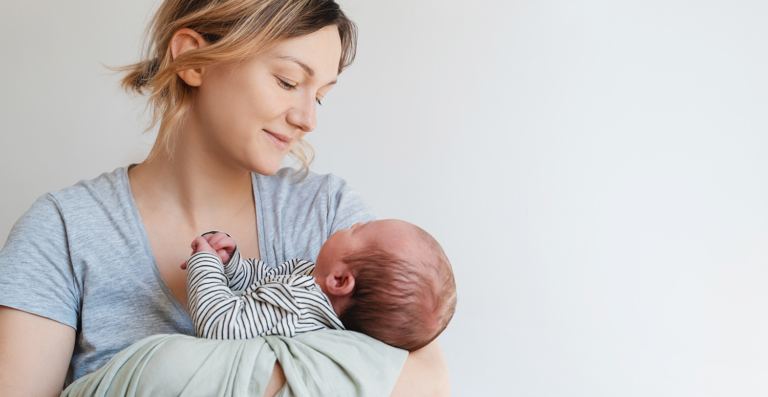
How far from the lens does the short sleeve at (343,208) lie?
5.34ft

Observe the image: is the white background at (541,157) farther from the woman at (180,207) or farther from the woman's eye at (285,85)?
the woman's eye at (285,85)

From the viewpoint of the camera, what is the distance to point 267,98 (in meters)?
1.39

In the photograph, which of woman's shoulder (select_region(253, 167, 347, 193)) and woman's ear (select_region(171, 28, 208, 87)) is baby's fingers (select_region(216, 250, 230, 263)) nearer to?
woman's shoulder (select_region(253, 167, 347, 193))

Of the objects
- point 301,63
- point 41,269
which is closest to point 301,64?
point 301,63

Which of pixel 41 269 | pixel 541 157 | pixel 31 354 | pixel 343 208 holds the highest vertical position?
pixel 541 157

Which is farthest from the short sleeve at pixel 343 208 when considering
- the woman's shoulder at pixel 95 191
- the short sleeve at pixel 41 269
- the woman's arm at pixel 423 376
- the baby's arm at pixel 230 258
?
the short sleeve at pixel 41 269

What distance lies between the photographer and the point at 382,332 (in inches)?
49.2

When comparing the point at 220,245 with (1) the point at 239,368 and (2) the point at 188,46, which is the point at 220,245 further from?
(2) the point at 188,46

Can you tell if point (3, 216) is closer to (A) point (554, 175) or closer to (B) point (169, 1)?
(B) point (169, 1)

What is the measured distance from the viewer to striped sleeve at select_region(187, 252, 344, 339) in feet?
3.81

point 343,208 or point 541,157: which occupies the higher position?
point 541,157

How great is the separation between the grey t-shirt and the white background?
0.92 meters

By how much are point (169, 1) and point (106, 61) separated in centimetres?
88

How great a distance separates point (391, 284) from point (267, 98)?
56 cm
